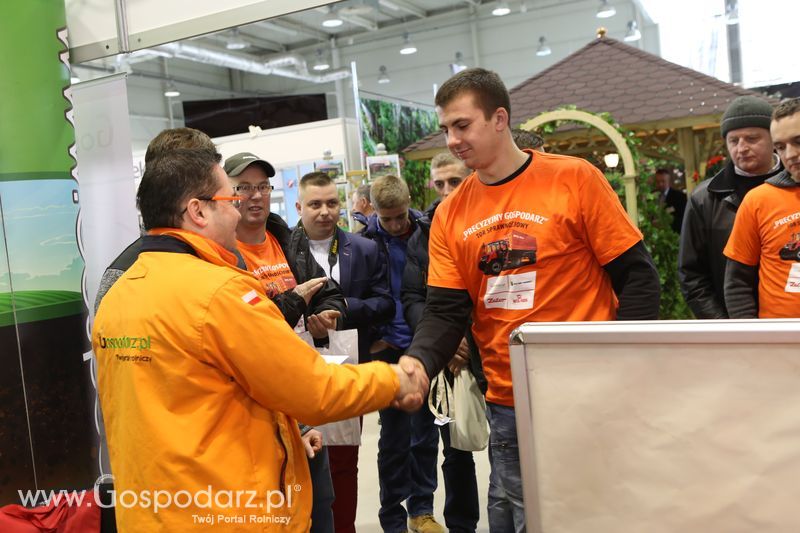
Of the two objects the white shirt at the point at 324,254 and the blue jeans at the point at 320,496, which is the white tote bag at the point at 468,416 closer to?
the blue jeans at the point at 320,496

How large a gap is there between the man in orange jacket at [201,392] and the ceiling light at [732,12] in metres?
14.0

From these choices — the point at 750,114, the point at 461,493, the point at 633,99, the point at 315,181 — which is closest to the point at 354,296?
the point at 315,181

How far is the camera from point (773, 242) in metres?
2.58

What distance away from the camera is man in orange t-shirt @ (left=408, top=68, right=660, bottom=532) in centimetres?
214

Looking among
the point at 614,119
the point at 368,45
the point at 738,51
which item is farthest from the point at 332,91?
the point at 614,119

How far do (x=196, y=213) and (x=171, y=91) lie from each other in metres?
18.6

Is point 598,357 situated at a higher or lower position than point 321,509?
higher

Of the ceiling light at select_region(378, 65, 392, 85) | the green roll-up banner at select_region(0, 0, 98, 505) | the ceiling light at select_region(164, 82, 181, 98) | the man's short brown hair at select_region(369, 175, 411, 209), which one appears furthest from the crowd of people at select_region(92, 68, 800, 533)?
the ceiling light at select_region(164, 82, 181, 98)

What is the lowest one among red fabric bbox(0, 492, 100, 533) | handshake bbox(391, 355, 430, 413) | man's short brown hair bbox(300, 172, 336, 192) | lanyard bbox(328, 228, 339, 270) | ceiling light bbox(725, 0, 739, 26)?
red fabric bbox(0, 492, 100, 533)

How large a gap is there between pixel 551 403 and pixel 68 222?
2.89 m

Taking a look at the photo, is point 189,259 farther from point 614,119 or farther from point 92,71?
point 92,71

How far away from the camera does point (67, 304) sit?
360 cm

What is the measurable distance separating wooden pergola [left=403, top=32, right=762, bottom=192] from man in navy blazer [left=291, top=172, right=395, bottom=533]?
390 cm

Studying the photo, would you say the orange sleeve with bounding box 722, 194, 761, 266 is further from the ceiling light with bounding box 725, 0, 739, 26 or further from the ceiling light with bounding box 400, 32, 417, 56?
the ceiling light with bounding box 400, 32, 417, 56
